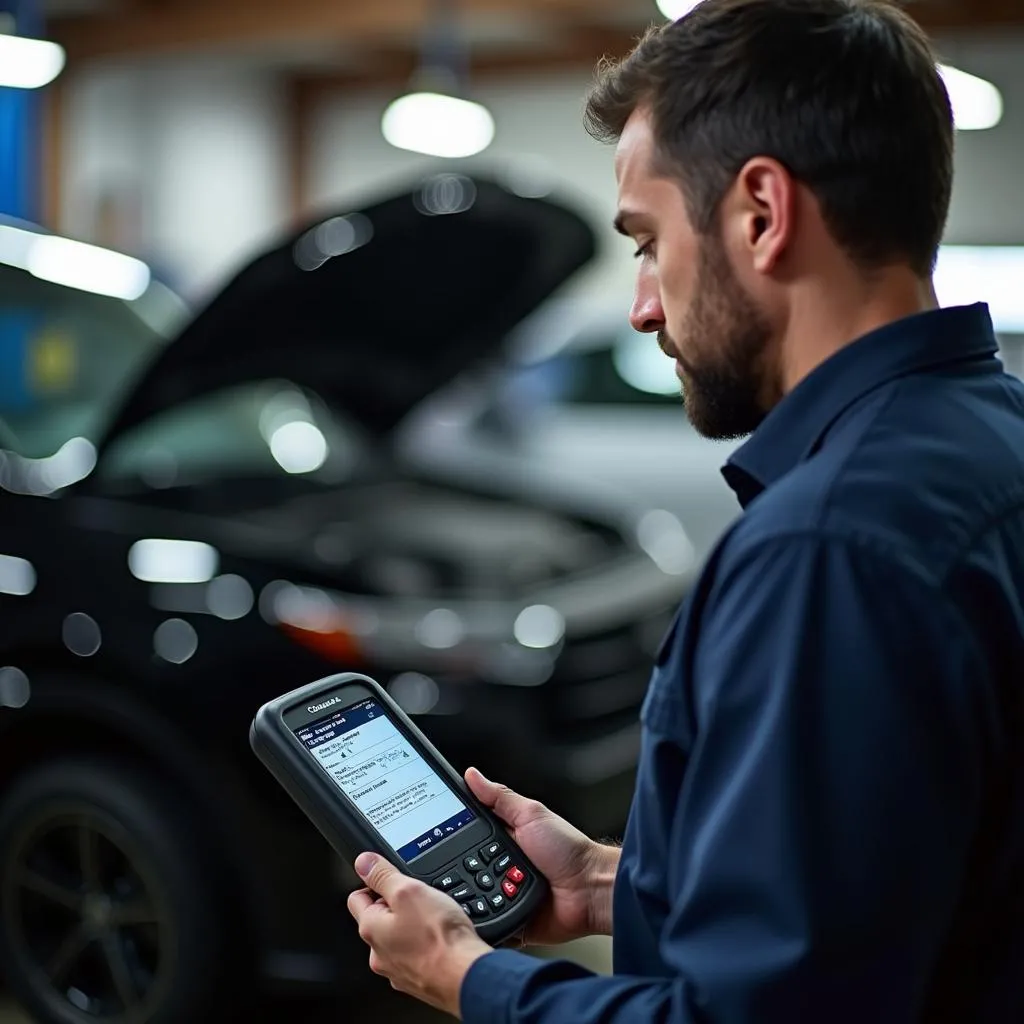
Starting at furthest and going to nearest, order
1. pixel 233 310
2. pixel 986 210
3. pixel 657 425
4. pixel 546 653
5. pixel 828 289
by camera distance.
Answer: pixel 986 210 → pixel 657 425 → pixel 233 310 → pixel 546 653 → pixel 828 289

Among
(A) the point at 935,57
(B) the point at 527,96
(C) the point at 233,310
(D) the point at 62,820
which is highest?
(B) the point at 527,96

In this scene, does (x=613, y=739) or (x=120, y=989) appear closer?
(x=120, y=989)

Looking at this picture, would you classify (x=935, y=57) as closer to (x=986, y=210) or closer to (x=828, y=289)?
(x=828, y=289)

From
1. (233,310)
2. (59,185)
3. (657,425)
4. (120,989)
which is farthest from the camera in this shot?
(59,185)

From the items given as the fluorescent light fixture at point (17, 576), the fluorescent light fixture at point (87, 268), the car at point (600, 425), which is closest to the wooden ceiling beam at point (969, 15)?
the car at point (600, 425)

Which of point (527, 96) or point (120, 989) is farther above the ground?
point (527, 96)

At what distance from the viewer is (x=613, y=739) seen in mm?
2889

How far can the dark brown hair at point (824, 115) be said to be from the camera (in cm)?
98

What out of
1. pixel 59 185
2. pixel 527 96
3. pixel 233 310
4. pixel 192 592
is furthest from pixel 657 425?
pixel 59 185

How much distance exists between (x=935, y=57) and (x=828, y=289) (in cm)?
25

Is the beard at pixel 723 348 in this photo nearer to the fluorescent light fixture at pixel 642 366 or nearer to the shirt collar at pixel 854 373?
the shirt collar at pixel 854 373

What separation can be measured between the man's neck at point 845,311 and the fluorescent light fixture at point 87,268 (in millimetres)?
2590

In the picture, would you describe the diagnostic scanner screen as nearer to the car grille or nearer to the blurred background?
the blurred background

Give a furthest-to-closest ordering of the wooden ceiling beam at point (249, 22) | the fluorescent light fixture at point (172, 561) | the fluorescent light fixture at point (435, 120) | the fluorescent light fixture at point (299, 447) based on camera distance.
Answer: the wooden ceiling beam at point (249, 22) < the fluorescent light fixture at point (435, 120) < the fluorescent light fixture at point (299, 447) < the fluorescent light fixture at point (172, 561)
